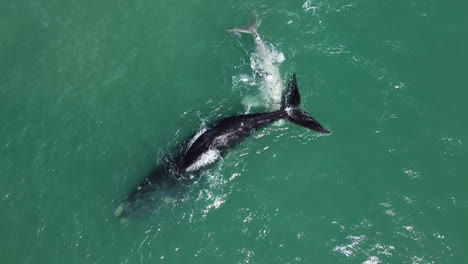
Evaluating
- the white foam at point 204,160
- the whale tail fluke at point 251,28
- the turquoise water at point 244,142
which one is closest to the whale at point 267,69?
the whale tail fluke at point 251,28

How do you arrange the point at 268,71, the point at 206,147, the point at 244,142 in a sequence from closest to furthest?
the point at 206,147 < the point at 244,142 < the point at 268,71

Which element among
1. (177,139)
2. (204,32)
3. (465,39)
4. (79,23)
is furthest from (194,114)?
(465,39)

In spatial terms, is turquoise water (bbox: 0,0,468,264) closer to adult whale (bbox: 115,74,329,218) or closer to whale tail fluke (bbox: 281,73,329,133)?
adult whale (bbox: 115,74,329,218)

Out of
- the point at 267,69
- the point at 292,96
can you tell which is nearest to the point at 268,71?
the point at 267,69

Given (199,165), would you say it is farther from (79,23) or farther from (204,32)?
(79,23)

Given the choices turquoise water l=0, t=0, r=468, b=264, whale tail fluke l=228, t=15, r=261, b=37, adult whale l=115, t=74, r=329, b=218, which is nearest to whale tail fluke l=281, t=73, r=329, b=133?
adult whale l=115, t=74, r=329, b=218

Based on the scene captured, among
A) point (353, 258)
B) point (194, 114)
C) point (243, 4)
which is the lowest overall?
point (353, 258)

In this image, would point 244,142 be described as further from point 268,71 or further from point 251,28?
point 251,28
